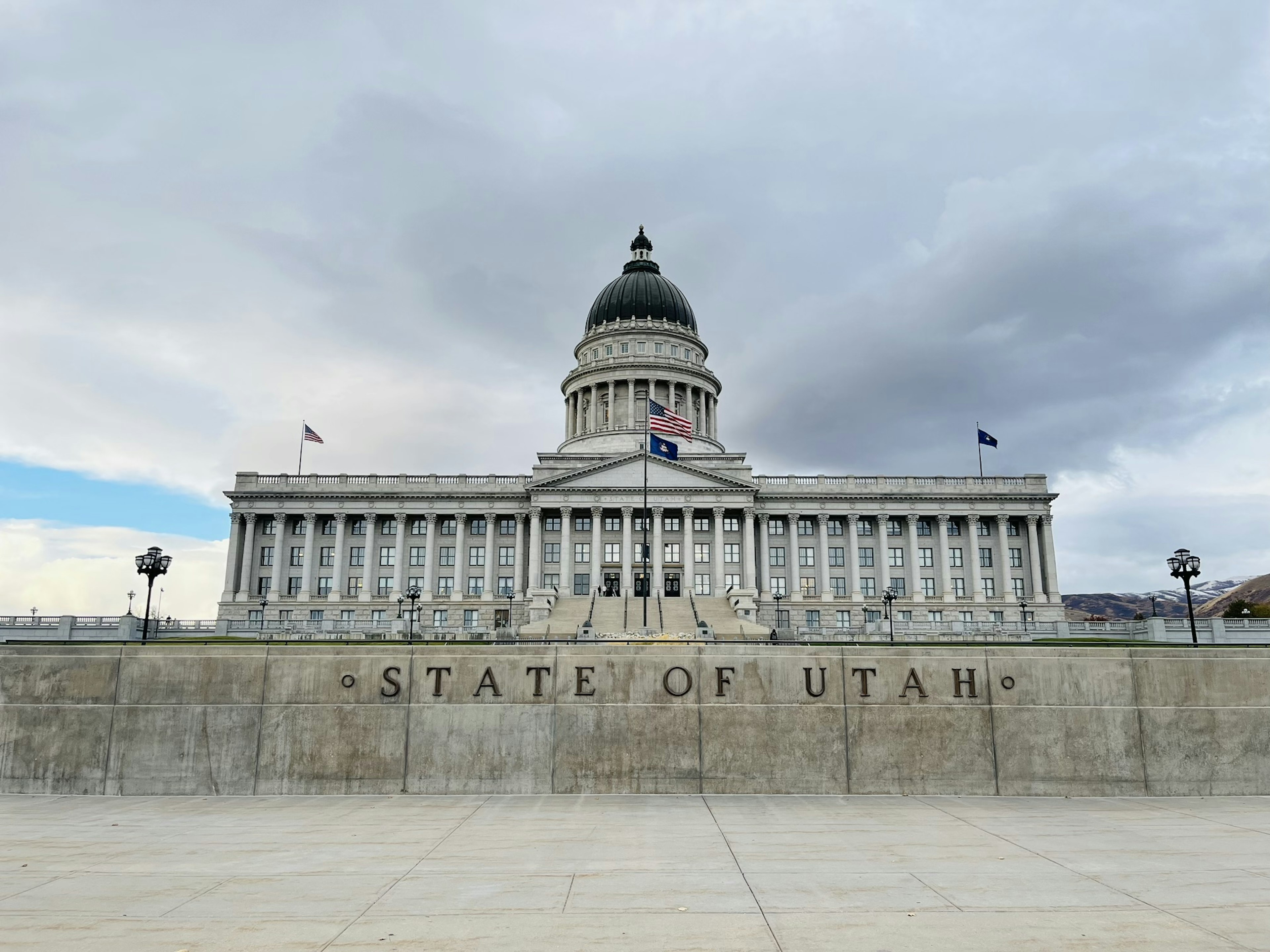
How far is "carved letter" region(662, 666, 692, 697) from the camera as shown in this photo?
15.6 metres

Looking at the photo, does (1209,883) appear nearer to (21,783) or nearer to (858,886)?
(858,886)

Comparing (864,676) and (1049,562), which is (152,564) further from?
(1049,562)

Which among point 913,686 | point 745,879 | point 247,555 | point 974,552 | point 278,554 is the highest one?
point 974,552

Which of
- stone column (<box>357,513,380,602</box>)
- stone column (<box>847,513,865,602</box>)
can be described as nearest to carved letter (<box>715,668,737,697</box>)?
stone column (<box>847,513,865,602</box>)

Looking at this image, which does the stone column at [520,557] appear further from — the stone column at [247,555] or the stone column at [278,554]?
the stone column at [247,555]

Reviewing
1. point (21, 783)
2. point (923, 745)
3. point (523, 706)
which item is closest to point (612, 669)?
point (523, 706)

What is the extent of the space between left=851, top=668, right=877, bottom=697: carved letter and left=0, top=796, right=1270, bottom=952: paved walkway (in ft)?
6.79

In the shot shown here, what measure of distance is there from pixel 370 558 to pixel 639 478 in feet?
100

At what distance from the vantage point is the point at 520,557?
90562mm

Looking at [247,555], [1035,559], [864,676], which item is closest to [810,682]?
[864,676]

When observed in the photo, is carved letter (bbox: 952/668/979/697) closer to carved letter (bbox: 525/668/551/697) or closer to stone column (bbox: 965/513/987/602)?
carved letter (bbox: 525/668/551/697)

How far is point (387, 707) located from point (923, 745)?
980 cm

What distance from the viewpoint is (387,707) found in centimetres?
1555

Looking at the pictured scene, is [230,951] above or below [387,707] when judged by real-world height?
below
